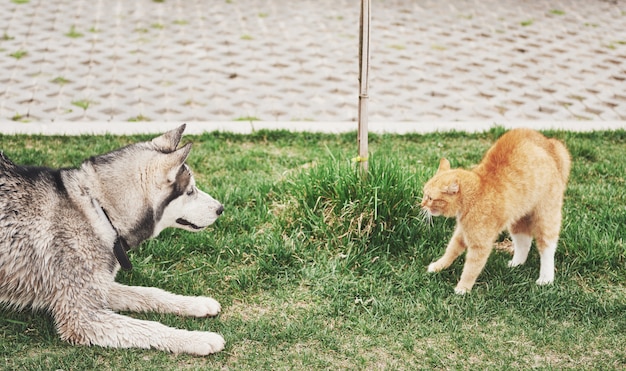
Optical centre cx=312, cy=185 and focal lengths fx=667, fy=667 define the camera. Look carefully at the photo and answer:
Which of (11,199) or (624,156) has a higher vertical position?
(11,199)

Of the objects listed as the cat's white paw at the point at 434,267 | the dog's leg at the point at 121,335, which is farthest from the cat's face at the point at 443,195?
the dog's leg at the point at 121,335

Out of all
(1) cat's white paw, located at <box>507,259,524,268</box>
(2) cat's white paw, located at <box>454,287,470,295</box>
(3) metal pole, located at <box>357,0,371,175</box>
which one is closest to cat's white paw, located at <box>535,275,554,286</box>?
(1) cat's white paw, located at <box>507,259,524,268</box>

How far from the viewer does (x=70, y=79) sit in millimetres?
7922

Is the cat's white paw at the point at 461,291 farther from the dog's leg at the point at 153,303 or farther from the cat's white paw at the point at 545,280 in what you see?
the dog's leg at the point at 153,303

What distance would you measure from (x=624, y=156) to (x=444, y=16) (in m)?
5.00

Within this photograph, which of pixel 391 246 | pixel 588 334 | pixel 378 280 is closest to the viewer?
pixel 588 334

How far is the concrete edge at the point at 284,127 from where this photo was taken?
662 cm

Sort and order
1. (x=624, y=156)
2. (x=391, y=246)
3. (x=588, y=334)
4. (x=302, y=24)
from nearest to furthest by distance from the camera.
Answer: (x=588, y=334), (x=391, y=246), (x=624, y=156), (x=302, y=24)

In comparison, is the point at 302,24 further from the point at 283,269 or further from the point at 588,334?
the point at 588,334

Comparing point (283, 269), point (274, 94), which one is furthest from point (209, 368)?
point (274, 94)

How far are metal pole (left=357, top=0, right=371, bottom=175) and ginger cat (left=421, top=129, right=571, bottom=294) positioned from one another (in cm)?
66

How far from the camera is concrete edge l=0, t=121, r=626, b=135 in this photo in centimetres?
662

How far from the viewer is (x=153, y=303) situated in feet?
13.9

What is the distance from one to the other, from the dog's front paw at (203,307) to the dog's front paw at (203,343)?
0.86 feet
